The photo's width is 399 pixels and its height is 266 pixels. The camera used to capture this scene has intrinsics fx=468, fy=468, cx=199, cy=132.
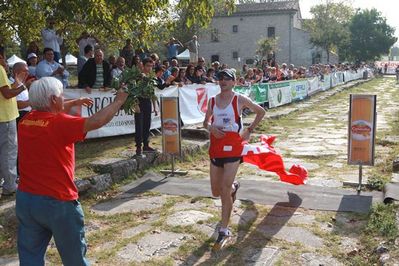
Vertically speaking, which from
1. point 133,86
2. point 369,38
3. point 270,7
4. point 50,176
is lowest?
point 50,176

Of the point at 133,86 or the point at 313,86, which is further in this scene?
the point at 313,86

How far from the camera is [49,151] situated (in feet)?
10.1

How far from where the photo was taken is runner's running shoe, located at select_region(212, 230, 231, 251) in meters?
4.63

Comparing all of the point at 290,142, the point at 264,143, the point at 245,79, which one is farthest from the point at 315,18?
the point at 264,143

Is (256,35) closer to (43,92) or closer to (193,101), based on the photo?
(193,101)

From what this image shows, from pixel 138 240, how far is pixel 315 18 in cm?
5665

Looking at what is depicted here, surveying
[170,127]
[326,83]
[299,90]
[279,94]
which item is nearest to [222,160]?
[170,127]

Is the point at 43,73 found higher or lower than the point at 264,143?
higher

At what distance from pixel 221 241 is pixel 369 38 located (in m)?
58.0

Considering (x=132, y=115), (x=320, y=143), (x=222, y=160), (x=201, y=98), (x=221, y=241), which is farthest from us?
(x=201, y=98)

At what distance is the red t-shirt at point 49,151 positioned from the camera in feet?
9.95

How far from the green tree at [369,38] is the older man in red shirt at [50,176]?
58252 millimetres

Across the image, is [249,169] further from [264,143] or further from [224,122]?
[224,122]

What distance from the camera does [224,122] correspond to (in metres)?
4.95
